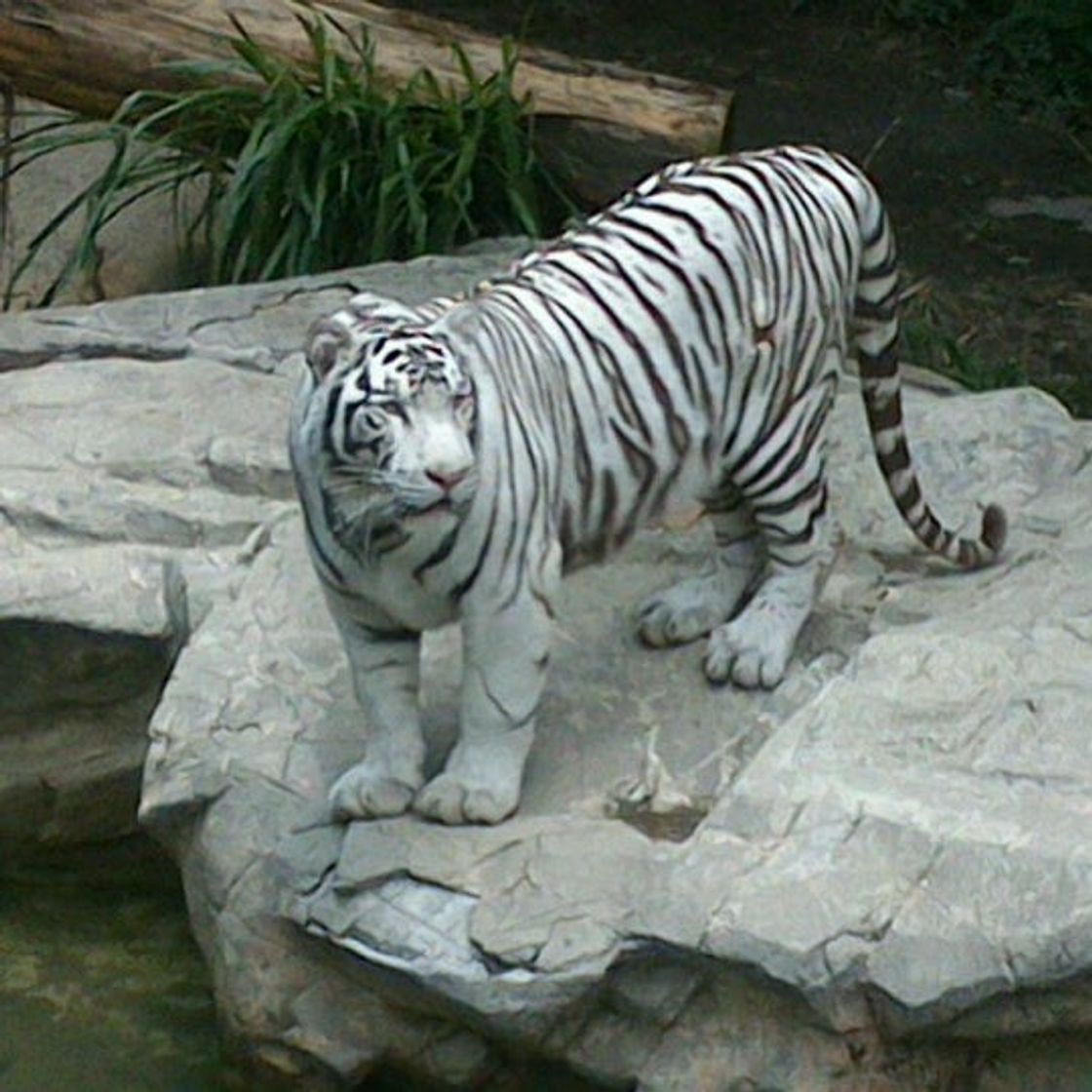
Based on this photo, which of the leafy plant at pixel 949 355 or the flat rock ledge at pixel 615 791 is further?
the leafy plant at pixel 949 355

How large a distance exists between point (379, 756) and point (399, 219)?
7.73ft

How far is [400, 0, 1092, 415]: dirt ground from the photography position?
20.5ft

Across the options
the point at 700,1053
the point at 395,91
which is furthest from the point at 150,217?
the point at 700,1053

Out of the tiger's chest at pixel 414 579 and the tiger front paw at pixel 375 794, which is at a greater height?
the tiger's chest at pixel 414 579

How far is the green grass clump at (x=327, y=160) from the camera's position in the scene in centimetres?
→ 559

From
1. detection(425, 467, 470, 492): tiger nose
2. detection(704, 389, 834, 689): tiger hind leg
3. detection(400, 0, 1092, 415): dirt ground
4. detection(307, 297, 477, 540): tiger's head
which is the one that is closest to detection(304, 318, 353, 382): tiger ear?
detection(307, 297, 477, 540): tiger's head

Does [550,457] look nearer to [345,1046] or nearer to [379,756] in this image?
[379,756]

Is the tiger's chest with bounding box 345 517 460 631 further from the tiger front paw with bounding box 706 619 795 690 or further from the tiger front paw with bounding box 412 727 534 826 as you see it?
the tiger front paw with bounding box 706 619 795 690

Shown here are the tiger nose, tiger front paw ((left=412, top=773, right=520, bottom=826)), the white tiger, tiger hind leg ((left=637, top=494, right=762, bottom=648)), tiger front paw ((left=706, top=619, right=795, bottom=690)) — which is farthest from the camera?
tiger hind leg ((left=637, top=494, right=762, bottom=648))

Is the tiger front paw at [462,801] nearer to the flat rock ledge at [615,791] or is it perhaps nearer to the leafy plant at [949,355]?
the flat rock ledge at [615,791]

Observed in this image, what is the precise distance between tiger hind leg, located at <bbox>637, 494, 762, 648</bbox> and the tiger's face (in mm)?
748

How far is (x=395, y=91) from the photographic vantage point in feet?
18.9

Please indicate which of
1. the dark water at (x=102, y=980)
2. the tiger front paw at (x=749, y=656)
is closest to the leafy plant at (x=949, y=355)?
the tiger front paw at (x=749, y=656)

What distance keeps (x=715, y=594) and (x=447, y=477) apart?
0.93 metres
